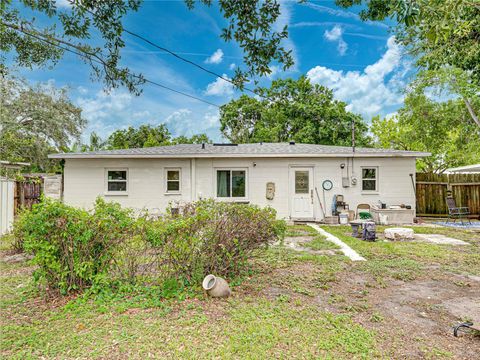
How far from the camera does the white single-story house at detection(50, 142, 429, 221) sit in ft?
37.1

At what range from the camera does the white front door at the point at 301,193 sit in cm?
1144

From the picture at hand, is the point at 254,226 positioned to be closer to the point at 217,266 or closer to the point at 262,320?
the point at 217,266

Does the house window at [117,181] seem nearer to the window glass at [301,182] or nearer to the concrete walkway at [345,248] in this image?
the window glass at [301,182]

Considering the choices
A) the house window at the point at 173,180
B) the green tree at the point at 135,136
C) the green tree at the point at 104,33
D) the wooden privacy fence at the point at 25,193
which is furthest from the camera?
the green tree at the point at 135,136

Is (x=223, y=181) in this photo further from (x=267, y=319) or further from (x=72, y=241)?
(x=267, y=319)

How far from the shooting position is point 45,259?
136 inches

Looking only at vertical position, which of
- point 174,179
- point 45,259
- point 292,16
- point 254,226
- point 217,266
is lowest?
point 217,266

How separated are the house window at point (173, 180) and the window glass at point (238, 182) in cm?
222

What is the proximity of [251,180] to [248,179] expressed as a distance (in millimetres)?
126

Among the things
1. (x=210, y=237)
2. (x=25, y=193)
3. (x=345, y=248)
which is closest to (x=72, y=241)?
(x=210, y=237)

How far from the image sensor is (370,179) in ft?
37.3

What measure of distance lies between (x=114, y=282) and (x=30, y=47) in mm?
3225

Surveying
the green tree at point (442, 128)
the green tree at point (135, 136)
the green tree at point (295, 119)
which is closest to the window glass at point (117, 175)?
the green tree at point (295, 119)

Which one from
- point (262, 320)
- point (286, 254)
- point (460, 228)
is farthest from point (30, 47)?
point (460, 228)
